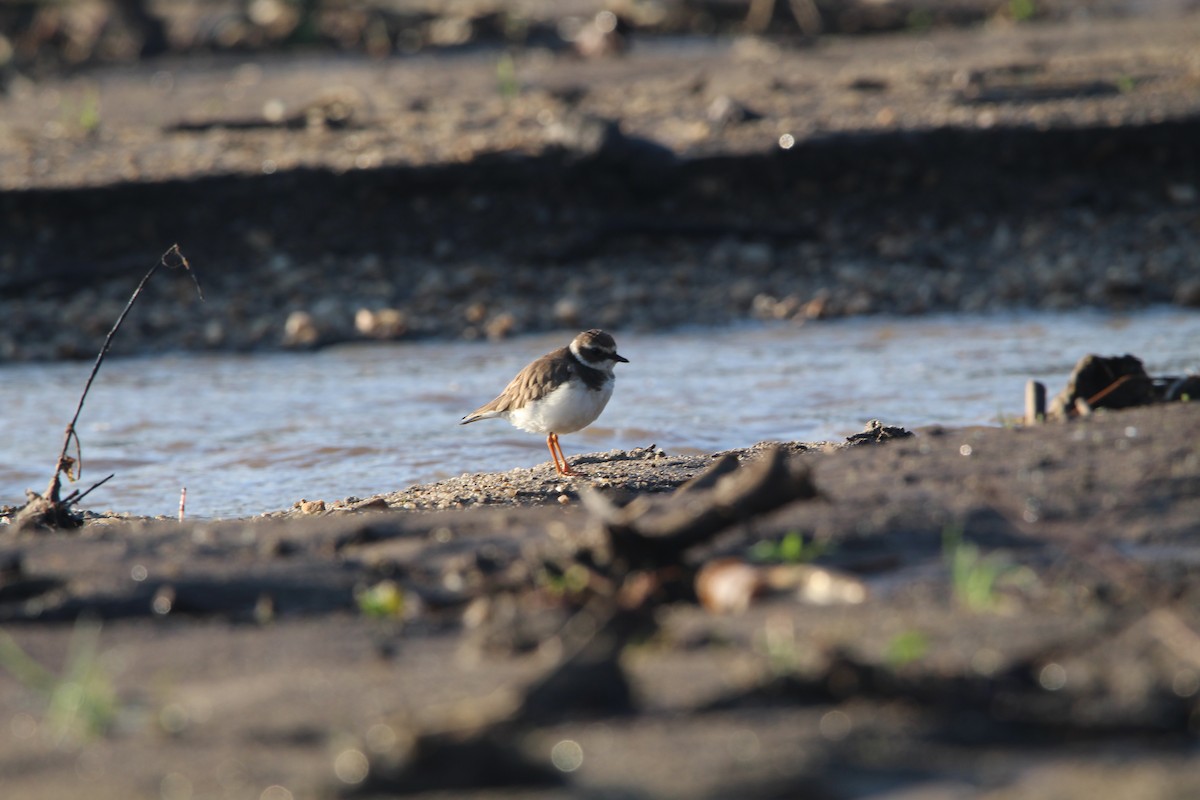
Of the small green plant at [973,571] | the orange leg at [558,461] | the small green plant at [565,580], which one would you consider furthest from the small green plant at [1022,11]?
the small green plant at [565,580]

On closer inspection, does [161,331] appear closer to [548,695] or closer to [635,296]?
[635,296]

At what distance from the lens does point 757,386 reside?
8.59 m

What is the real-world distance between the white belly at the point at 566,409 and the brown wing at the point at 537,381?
0.05 metres

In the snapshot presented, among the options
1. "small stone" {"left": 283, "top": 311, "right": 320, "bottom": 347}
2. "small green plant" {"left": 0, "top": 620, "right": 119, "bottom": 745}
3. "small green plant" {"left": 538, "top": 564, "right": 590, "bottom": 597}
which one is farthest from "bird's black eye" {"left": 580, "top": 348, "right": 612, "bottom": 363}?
"small green plant" {"left": 0, "top": 620, "right": 119, "bottom": 745}

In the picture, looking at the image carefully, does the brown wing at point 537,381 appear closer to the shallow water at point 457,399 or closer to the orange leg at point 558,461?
the orange leg at point 558,461

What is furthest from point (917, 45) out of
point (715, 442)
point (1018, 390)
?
point (715, 442)

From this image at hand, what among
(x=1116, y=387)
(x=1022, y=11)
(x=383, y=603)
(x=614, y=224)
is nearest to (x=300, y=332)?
(x=614, y=224)

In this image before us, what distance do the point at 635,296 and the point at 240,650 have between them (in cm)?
711

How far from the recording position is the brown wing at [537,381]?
262 inches

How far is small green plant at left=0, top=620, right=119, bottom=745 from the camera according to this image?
110 inches

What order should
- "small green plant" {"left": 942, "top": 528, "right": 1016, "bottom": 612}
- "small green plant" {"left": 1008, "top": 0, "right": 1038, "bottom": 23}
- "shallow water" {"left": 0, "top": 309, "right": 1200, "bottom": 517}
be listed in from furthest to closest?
"small green plant" {"left": 1008, "top": 0, "right": 1038, "bottom": 23}
"shallow water" {"left": 0, "top": 309, "right": 1200, "bottom": 517}
"small green plant" {"left": 942, "top": 528, "right": 1016, "bottom": 612}

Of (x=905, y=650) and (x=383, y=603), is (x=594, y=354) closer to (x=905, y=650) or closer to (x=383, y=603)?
(x=383, y=603)

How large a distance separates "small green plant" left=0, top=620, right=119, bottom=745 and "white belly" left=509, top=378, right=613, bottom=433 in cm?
333

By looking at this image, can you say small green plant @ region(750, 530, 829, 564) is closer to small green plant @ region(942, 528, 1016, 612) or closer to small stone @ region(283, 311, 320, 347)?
small green plant @ region(942, 528, 1016, 612)
